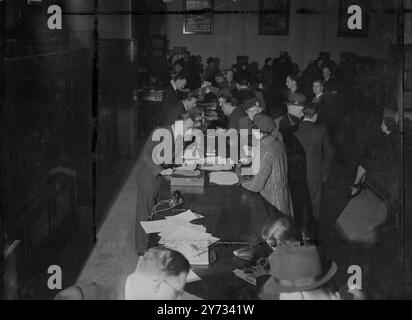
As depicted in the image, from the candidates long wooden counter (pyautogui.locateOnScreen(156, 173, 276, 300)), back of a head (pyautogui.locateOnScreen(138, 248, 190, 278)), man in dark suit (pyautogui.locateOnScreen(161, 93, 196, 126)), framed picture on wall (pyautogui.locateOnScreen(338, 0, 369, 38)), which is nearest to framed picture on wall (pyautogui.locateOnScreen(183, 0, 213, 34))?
framed picture on wall (pyautogui.locateOnScreen(338, 0, 369, 38))

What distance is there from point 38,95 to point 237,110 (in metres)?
2.60

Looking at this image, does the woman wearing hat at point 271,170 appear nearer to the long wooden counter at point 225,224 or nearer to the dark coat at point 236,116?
the long wooden counter at point 225,224

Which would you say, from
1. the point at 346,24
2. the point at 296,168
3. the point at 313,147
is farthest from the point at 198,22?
the point at 313,147

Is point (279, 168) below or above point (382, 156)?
above

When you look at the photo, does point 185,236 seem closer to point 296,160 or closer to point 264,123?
point 264,123

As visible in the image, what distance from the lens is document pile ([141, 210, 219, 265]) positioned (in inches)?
117

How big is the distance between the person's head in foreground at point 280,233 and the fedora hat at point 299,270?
0.55 meters

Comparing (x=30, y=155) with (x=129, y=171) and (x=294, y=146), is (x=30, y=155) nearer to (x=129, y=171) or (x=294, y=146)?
(x=294, y=146)

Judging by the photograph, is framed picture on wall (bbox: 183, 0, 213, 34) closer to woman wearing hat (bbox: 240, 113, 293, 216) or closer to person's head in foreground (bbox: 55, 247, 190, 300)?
woman wearing hat (bbox: 240, 113, 293, 216)

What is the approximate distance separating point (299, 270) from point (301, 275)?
0.07ft

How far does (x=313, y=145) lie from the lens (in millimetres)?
4605

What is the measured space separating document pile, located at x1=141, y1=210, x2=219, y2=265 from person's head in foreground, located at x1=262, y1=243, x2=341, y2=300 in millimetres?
783

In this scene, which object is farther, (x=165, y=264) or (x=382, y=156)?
(x=382, y=156)
